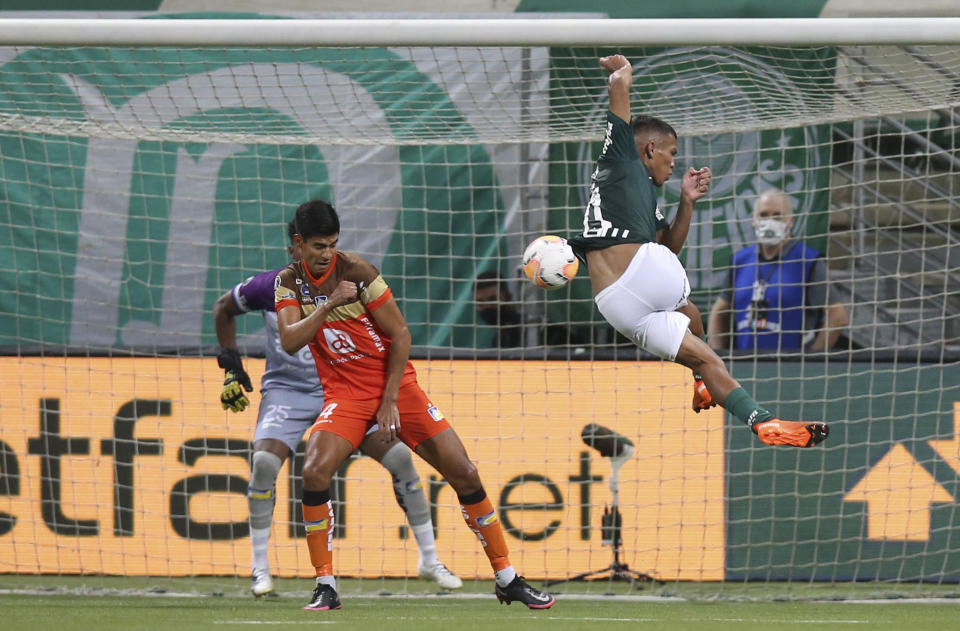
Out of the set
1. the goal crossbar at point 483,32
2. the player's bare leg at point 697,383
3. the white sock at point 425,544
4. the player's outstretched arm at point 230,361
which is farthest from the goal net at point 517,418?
the player's bare leg at point 697,383

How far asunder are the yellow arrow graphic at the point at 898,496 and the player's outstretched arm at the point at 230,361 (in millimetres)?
3803

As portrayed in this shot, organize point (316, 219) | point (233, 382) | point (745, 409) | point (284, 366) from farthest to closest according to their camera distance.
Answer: point (284, 366)
point (233, 382)
point (316, 219)
point (745, 409)

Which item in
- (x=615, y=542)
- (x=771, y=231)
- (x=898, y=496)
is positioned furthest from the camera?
(x=771, y=231)

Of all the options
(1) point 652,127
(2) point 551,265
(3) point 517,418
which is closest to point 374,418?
(2) point 551,265

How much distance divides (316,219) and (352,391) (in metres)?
0.86

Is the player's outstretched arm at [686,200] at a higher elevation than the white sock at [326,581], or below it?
higher

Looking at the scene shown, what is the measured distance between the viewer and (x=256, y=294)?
23.1 ft

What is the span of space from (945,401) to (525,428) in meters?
2.62

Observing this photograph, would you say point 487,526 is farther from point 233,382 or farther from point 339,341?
point 233,382

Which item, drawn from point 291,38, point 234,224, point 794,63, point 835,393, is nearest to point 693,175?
point 794,63

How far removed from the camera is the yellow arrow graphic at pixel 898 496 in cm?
786

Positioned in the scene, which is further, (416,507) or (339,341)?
(416,507)

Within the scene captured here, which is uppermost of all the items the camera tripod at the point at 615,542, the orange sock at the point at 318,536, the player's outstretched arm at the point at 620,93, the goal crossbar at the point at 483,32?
the goal crossbar at the point at 483,32

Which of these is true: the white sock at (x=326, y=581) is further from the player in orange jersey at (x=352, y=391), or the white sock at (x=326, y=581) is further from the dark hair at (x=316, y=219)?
the dark hair at (x=316, y=219)
